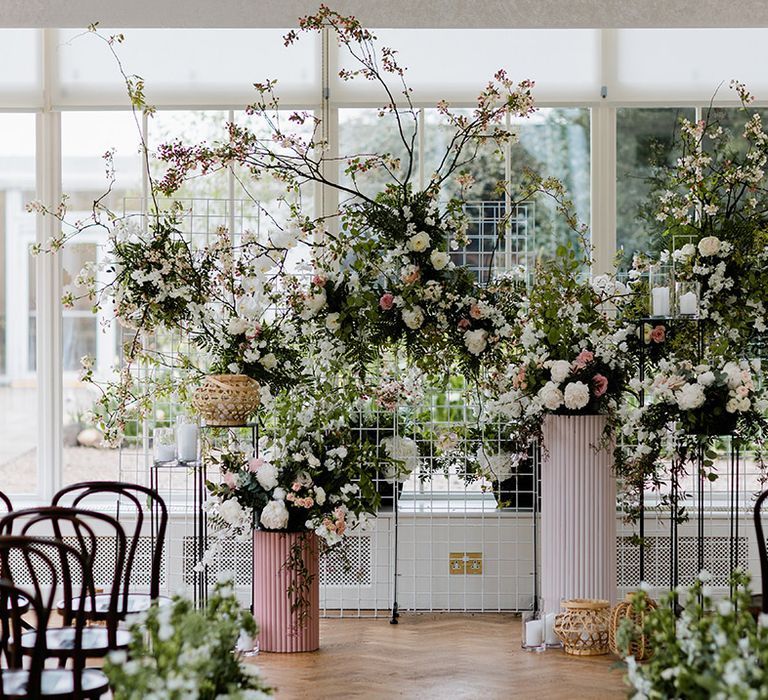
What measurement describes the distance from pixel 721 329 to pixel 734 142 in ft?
4.19

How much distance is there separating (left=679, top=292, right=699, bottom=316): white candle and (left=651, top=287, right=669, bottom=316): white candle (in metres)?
0.08

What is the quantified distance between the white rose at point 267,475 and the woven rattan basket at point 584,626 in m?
1.53

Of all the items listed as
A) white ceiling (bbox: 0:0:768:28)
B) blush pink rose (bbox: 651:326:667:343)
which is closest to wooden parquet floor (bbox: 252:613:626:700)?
blush pink rose (bbox: 651:326:667:343)

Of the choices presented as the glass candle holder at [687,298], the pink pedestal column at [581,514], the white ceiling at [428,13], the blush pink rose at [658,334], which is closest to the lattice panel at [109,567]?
the pink pedestal column at [581,514]

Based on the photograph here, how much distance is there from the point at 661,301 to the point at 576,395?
639mm

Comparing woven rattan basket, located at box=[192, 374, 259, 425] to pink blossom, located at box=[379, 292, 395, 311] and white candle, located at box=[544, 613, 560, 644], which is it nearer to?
pink blossom, located at box=[379, 292, 395, 311]

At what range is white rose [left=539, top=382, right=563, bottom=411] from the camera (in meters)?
5.30

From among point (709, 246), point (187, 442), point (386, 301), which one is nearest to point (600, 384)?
point (709, 246)

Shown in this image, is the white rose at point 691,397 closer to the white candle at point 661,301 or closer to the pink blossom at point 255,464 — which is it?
the white candle at point 661,301

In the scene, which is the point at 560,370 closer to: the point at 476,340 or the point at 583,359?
the point at 583,359

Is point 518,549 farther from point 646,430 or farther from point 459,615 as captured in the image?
point 646,430

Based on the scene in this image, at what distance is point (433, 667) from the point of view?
17.0ft

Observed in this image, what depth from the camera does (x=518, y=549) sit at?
6203 millimetres

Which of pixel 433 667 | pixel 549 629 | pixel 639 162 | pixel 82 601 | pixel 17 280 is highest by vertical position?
pixel 639 162
